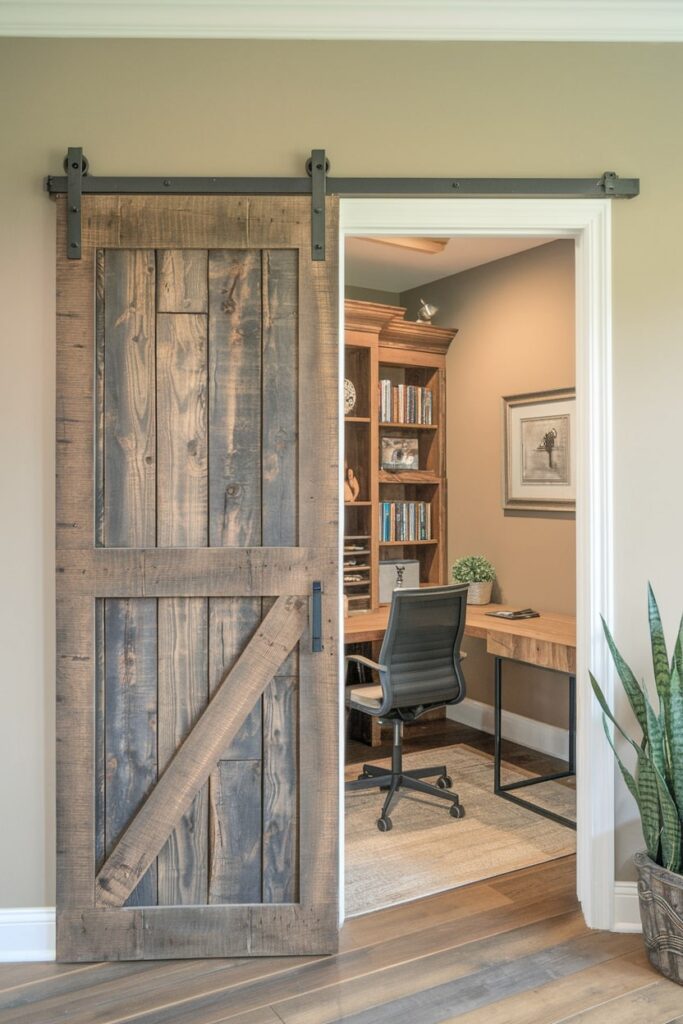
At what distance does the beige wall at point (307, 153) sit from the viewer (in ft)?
7.75

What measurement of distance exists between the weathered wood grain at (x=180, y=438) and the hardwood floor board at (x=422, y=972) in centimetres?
127

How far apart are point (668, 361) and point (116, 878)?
7.43 feet

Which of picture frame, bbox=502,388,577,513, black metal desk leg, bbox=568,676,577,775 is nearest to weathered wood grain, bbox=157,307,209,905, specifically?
black metal desk leg, bbox=568,676,577,775

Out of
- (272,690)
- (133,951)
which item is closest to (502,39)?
(272,690)

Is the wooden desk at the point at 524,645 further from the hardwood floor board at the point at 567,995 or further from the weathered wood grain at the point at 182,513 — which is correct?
the weathered wood grain at the point at 182,513

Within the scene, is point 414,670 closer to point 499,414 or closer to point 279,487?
point 279,487

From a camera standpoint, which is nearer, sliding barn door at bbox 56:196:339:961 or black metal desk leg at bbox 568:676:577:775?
sliding barn door at bbox 56:196:339:961

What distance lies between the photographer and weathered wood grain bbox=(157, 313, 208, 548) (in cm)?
234

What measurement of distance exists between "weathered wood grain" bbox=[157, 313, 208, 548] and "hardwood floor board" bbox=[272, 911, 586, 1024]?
1.27m

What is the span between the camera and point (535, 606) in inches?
172

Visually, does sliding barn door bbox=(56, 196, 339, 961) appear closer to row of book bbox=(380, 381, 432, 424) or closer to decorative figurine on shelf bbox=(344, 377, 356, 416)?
decorative figurine on shelf bbox=(344, 377, 356, 416)

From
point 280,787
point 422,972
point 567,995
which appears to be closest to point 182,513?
point 280,787

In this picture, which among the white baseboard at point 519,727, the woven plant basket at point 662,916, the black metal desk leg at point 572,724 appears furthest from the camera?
the white baseboard at point 519,727

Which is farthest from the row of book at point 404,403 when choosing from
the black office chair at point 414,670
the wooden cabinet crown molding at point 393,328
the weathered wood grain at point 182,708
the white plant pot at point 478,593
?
the weathered wood grain at point 182,708
